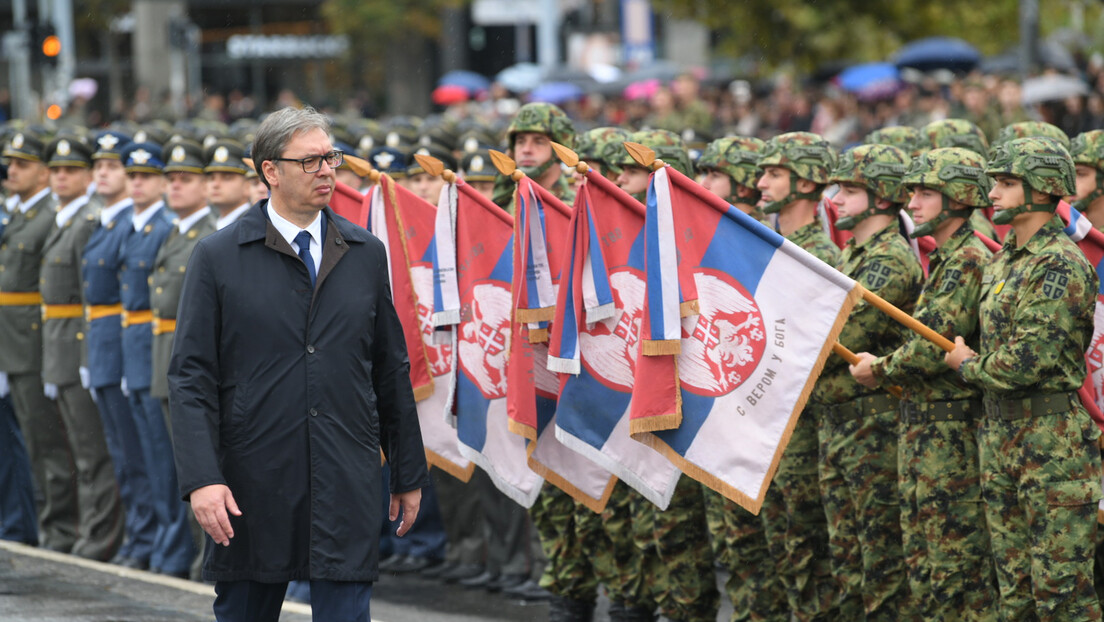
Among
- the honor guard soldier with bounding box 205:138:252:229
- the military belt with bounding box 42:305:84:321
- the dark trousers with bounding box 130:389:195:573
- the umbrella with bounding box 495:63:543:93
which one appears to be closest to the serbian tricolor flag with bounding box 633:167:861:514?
the honor guard soldier with bounding box 205:138:252:229

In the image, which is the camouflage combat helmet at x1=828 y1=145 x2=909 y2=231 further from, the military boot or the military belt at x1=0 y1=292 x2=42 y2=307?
the military belt at x1=0 y1=292 x2=42 y2=307

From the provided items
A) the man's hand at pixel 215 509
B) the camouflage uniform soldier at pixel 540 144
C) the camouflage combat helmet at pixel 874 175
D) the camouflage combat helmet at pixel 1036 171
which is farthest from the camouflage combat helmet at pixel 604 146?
the man's hand at pixel 215 509

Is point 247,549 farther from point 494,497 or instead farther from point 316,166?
point 494,497

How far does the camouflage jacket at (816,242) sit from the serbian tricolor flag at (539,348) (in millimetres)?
1101

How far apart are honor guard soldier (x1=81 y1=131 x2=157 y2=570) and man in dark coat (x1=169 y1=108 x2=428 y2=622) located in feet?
15.3

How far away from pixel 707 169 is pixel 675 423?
212 cm

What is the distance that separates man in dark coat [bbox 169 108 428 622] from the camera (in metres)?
5.19

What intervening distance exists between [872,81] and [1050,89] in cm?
446

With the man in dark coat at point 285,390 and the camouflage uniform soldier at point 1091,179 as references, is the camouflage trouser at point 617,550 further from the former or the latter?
the man in dark coat at point 285,390

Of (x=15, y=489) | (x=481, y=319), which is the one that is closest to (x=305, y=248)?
(x=481, y=319)

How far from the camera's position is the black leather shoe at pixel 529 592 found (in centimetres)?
896

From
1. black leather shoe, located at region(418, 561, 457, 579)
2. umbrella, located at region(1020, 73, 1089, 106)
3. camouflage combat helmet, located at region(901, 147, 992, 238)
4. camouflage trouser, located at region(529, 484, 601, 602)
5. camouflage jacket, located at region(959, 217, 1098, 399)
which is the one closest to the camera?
camouflage jacket, located at region(959, 217, 1098, 399)

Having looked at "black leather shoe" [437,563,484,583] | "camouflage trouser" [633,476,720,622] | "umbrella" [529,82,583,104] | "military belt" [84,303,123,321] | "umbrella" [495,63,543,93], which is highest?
"military belt" [84,303,123,321]

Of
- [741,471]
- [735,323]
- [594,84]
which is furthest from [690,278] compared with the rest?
[594,84]
